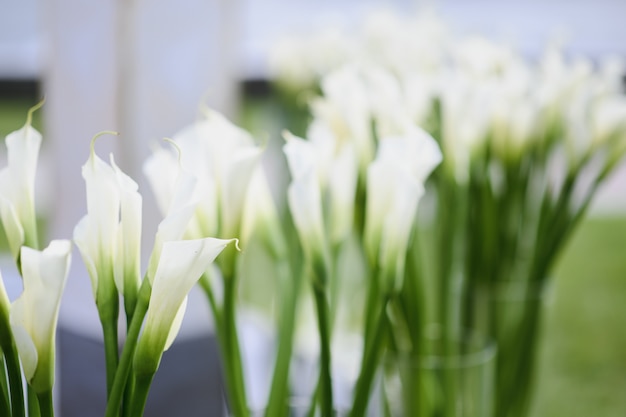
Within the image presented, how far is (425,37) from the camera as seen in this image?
0.58 m

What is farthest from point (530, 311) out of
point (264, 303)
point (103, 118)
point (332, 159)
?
point (264, 303)

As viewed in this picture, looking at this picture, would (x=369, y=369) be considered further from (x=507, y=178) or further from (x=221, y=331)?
(x=507, y=178)

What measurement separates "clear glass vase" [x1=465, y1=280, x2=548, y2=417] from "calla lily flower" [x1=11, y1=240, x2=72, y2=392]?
0.27 m

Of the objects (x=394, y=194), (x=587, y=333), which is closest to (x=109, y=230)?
(x=394, y=194)

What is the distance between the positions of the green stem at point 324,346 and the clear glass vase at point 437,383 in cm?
9

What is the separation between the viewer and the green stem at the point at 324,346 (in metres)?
0.32

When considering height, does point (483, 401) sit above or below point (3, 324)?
below

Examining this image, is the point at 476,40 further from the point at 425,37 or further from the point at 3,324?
the point at 3,324

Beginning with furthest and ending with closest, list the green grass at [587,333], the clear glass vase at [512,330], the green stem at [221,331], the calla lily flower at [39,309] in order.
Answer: the green grass at [587,333], the clear glass vase at [512,330], the green stem at [221,331], the calla lily flower at [39,309]

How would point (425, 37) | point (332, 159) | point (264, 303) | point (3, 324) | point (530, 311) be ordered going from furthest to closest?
point (264, 303), point (425, 37), point (530, 311), point (332, 159), point (3, 324)

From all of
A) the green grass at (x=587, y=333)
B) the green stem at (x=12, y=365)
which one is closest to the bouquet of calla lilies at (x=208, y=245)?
the green stem at (x=12, y=365)

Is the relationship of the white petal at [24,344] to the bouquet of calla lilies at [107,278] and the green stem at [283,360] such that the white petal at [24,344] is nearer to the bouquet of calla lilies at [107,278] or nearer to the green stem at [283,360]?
the bouquet of calla lilies at [107,278]

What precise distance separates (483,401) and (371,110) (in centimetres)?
15

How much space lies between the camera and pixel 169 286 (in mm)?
240
